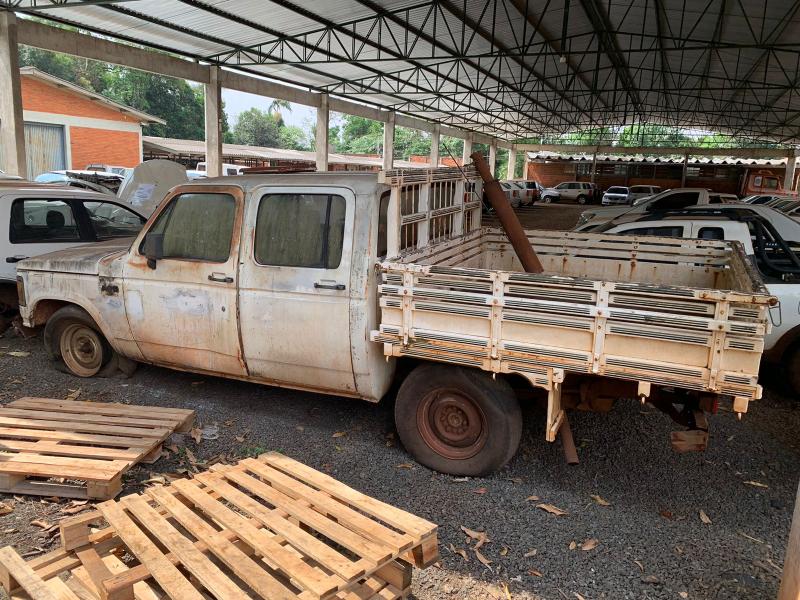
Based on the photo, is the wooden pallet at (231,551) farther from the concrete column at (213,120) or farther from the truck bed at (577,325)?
the concrete column at (213,120)

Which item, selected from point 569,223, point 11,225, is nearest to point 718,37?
point 569,223

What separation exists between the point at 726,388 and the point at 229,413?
3863 mm

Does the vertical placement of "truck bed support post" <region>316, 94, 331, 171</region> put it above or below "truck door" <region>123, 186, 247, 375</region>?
above

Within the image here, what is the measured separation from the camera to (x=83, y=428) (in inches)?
174

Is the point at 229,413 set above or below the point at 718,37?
below

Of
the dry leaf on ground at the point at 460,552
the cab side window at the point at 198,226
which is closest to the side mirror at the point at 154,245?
the cab side window at the point at 198,226

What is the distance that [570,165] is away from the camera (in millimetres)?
48219

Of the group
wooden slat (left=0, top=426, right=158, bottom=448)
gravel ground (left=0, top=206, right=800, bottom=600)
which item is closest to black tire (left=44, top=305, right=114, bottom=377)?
gravel ground (left=0, top=206, right=800, bottom=600)

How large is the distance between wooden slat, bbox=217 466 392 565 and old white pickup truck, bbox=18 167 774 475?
105 centimetres

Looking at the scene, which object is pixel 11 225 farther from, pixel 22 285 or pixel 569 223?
pixel 569 223

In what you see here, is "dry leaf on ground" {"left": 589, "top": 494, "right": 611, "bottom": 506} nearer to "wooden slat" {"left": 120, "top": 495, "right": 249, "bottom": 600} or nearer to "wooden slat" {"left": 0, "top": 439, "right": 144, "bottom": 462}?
"wooden slat" {"left": 120, "top": 495, "right": 249, "bottom": 600}

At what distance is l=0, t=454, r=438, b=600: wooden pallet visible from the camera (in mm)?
2684

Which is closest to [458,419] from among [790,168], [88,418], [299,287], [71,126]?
[299,287]

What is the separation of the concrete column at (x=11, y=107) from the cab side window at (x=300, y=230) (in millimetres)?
10242
